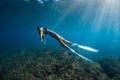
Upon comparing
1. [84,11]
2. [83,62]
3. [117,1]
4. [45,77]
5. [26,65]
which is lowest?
[45,77]

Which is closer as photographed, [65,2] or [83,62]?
[83,62]

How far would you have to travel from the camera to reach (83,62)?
1100cm

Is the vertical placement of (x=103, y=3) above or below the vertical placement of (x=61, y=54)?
above

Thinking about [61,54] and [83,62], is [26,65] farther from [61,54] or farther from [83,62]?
[83,62]

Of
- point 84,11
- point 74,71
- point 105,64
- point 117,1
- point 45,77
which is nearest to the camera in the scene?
point 45,77

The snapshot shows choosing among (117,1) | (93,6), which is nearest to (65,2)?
(93,6)

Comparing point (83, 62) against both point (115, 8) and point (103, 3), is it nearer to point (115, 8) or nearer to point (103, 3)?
point (103, 3)

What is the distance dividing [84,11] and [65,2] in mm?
5762

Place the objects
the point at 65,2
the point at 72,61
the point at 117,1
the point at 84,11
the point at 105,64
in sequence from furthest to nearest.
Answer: the point at 84,11
the point at 65,2
the point at 117,1
the point at 105,64
the point at 72,61

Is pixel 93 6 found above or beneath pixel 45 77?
above

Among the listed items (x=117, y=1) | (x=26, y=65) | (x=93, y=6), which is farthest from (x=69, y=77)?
(x=93, y=6)

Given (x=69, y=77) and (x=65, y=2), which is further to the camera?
(x=65, y=2)

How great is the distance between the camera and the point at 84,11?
29531 mm

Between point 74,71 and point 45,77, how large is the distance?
164 centimetres
